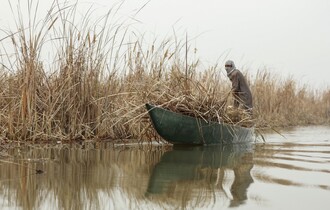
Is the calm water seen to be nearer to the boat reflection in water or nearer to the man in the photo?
the boat reflection in water

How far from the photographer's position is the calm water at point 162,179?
3.52 metres

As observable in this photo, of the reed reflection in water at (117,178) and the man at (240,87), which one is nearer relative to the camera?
the reed reflection in water at (117,178)

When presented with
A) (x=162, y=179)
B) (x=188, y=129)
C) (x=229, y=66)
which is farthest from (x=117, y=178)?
(x=229, y=66)

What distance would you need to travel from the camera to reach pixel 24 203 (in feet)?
11.3

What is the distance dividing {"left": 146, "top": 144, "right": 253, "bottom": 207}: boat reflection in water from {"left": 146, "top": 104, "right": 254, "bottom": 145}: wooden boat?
1.13ft

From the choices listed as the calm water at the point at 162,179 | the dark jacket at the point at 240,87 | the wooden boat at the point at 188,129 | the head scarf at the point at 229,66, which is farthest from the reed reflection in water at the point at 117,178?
the head scarf at the point at 229,66

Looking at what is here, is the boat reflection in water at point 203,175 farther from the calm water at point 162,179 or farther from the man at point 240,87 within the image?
the man at point 240,87

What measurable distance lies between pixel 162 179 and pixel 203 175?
1.46ft

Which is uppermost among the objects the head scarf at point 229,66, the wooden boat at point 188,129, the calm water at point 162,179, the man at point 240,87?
the head scarf at point 229,66

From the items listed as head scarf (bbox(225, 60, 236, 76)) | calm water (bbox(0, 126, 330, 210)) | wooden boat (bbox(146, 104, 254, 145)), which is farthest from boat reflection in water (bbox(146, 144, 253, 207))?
head scarf (bbox(225, 60, 236, 76))

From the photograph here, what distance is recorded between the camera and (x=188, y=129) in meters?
7.68

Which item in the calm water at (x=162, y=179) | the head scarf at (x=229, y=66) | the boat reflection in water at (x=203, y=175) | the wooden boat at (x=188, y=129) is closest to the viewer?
the calm water at (x=162, y=179)

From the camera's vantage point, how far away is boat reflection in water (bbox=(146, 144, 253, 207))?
3865 millimetres

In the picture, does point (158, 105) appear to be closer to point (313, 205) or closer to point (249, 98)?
point (249, 98)
